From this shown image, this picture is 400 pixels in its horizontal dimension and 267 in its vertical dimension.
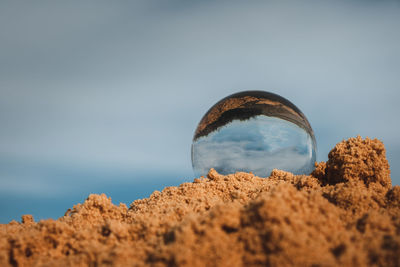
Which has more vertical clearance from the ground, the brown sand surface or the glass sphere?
the glass sphere

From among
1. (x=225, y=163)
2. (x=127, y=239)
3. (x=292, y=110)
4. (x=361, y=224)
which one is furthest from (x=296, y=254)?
(x=292, y=110)

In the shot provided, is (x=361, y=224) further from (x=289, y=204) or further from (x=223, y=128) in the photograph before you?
(x=223, y=128)

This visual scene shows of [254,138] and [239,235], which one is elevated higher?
[254,138]

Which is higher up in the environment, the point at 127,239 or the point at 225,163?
the point at 225,163

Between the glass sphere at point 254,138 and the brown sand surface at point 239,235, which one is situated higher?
the glass sphere at point 254,138

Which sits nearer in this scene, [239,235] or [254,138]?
[239,235]
